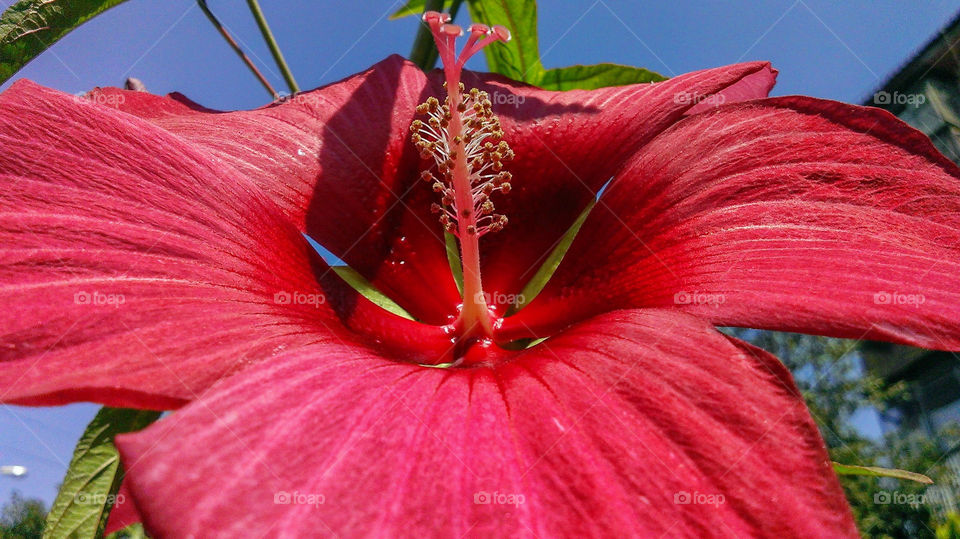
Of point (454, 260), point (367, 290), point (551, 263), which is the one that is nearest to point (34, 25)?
point (367, 290)

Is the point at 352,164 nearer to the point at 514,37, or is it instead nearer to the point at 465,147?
the point at 465,147

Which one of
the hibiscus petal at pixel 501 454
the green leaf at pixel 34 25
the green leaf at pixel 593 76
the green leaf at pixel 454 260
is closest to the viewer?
the hibiscus petal at pixel 501 454

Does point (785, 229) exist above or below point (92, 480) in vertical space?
above

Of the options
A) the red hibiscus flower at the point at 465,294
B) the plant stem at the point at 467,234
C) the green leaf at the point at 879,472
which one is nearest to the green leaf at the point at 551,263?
the red hibiscus flower at the point at 465,294

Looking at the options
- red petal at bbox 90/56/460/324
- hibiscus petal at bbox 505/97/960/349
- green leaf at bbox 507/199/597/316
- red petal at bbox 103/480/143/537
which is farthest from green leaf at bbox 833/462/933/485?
red petal at bbox 103/480/143/537

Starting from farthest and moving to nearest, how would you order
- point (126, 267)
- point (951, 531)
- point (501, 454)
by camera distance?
point (951, 531), point (126, 267), point (501, 454)

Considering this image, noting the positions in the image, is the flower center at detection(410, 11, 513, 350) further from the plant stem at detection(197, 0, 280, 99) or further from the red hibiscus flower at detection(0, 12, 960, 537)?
the plant stem at detection(197, 0, 280, 99)

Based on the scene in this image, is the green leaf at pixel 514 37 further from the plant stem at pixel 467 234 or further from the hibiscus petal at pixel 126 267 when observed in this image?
the hibiscus petal at pixel 126 267
